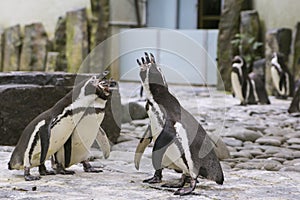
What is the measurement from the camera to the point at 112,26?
533 inches

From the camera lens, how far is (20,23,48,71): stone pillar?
45.1ft

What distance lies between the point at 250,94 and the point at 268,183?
20.0 ft

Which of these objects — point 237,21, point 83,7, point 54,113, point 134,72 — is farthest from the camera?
point 83,7

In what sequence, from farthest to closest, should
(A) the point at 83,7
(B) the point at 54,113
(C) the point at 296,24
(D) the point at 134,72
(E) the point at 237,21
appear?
(A) the point at 83,7 < (E) the point at 237,21 < (C) the point at 296,24 < (D) the point at 134,72 < (B) the point at 54,113

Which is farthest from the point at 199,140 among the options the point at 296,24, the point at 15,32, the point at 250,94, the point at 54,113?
the point at 15,32

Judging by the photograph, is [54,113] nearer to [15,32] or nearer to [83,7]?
[83,7]

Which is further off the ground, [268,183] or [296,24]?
[296,24]

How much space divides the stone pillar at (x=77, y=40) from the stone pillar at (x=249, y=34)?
356 centimetres

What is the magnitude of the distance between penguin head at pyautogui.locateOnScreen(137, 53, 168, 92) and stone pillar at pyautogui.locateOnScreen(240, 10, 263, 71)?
27.9ft

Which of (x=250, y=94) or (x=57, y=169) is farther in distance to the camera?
(x=250, y=94)

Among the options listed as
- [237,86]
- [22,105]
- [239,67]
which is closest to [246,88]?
[237,86]

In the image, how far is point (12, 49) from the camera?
1411 cm

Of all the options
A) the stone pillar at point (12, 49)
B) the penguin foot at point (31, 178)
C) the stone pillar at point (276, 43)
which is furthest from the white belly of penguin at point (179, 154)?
the stone pillar at point (12, 49)

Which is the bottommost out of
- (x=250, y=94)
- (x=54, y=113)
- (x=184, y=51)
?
(x=250, y=94)
